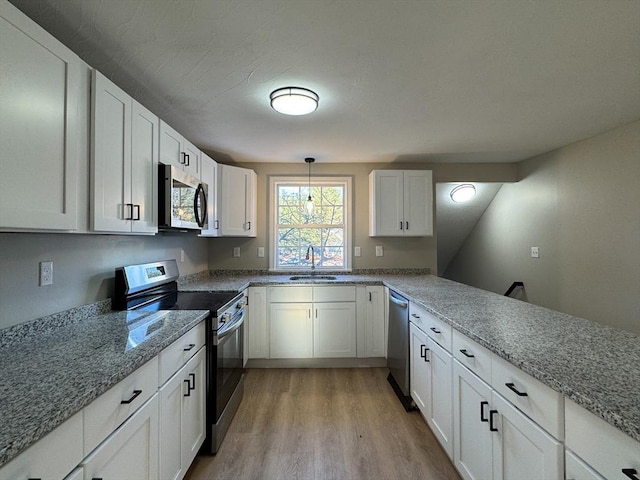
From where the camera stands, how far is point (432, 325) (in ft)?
6.17

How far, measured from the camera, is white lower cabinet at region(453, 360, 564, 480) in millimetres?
952

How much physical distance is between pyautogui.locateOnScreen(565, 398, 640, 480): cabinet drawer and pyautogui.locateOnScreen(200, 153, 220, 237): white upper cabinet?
261 centimetres

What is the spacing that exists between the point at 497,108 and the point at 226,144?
7.83ft

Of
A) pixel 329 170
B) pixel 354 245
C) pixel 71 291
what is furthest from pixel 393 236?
pixel 71 291

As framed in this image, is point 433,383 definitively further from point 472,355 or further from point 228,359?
point 228,359

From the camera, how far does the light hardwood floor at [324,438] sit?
168cm

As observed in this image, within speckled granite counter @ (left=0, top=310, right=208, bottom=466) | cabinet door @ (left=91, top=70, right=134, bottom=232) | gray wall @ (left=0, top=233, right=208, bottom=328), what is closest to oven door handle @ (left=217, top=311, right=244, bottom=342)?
speckled granite counter @ (left=0, top=310, right=208, bottom=466)

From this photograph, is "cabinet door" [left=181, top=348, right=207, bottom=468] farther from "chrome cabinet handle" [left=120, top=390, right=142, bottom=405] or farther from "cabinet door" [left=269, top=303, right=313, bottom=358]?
"cabinet door" [left=269, top=303, right=313, bottom=358]

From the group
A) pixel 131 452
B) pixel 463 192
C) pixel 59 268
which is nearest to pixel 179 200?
pixel 59 268

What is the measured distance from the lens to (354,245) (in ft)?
11.9

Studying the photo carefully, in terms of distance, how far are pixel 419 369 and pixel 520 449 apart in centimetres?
106

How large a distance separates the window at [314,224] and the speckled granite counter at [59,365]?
6.86ft

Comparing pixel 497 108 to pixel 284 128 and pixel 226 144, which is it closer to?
pixel 284 128

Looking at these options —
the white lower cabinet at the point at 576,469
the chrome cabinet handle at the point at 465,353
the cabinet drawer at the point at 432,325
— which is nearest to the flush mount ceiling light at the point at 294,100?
the cabinet drawer at the point at 432,325
